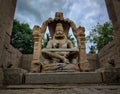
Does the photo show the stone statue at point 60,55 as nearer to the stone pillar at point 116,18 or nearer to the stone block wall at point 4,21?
the stone pillar at point 116,18

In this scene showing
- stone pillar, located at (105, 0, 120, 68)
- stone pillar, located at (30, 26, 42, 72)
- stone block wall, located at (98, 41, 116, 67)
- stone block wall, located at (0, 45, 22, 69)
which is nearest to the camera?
stone block wall, located at (0, 45, 22, 69)

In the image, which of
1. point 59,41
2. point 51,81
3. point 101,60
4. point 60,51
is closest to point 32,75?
point 51,81

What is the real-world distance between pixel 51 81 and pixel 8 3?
268 centimetres

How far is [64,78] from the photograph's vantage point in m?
3.88

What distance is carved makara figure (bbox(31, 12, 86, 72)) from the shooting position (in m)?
5.09

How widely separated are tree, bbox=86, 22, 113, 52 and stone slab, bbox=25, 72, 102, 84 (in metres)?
13.1

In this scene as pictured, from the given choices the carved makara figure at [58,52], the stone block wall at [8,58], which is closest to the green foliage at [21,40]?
the stone block wall at [8,58]

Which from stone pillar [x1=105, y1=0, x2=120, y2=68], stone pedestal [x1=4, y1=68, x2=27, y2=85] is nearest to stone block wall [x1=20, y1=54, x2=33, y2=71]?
stone pedestal [x1=4, y1=68, x2=27, y2=85]

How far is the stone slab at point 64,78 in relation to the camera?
3.83m

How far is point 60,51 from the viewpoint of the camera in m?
5.74

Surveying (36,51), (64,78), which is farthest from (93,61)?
(64,78)

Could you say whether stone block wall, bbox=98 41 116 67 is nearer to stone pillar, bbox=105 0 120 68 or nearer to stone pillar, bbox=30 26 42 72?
stone pillar, bbox=105 0 120 68

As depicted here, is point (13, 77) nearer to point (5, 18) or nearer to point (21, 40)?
point (5, 18)

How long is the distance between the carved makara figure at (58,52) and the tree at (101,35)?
10.5 metres
